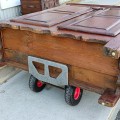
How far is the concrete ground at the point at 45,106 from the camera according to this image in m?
2.04

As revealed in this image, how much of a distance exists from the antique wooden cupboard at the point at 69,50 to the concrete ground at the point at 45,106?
11 centimetres

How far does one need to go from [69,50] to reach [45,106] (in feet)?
2.34

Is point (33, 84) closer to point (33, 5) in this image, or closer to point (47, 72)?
point (47, 72)

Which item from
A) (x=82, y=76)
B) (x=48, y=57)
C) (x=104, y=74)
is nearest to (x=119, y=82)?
(x=104, y=74)

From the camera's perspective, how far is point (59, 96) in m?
2.34

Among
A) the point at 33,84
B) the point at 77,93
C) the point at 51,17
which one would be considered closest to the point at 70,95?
the point at 77,93

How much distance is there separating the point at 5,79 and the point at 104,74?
1433 millimetres

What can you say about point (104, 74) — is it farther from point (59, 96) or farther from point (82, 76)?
point (59, 96)

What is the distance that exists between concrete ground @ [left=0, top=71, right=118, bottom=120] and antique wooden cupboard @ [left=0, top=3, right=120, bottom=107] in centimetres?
11

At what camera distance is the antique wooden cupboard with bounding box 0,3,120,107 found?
1.66 metres

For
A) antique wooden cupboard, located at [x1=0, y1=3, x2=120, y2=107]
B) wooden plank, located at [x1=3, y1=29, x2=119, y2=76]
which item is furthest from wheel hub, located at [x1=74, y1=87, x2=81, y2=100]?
wooden plank, located at [x1=3, y1=29, x2=119, y2=76]

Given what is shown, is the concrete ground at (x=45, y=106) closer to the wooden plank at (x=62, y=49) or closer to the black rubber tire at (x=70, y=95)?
the black rubber tire at (x=70, y=95)

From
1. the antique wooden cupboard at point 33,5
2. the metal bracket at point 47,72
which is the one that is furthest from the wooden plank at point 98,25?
the antique wooden cupboard at point 33,5

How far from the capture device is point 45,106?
219 centimetres
